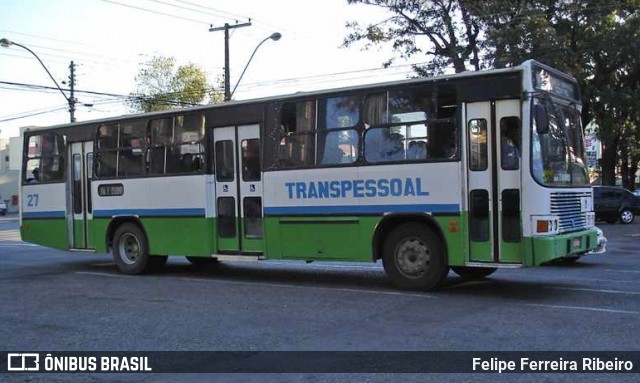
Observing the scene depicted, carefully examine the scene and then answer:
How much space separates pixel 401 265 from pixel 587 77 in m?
24.6

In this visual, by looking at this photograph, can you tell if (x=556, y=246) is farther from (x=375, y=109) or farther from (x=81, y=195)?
(x=81, y=195)

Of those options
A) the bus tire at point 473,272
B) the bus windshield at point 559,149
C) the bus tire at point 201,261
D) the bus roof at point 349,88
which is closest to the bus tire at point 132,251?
the bus tire at point 201,261

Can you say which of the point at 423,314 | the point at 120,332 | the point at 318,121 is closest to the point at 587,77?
the point at 318,121

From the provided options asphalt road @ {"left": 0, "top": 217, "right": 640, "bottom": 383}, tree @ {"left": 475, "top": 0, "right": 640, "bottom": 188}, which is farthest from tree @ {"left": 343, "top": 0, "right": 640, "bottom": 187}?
asphalt road @ {"left": 0, "top": 217, "right": 640, "bottom": 383}

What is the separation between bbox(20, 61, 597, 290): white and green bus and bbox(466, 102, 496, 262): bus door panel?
0.02 meters

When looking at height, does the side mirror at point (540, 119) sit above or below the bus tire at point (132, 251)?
above

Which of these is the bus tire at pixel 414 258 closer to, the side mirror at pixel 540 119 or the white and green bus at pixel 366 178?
the white and green bus at pixel 366 178

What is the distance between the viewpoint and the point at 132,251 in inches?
530

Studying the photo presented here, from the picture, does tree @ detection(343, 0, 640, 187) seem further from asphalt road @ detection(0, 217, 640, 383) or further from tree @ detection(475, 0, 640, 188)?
asphalt road @ detection(0, 217, 640, 383)

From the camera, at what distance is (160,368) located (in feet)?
20.4

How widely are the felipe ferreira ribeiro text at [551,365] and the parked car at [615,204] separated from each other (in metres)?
25.0

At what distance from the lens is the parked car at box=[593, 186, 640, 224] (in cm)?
2905

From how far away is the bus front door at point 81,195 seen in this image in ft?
46.0

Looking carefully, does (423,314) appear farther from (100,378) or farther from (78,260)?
(78,260)
